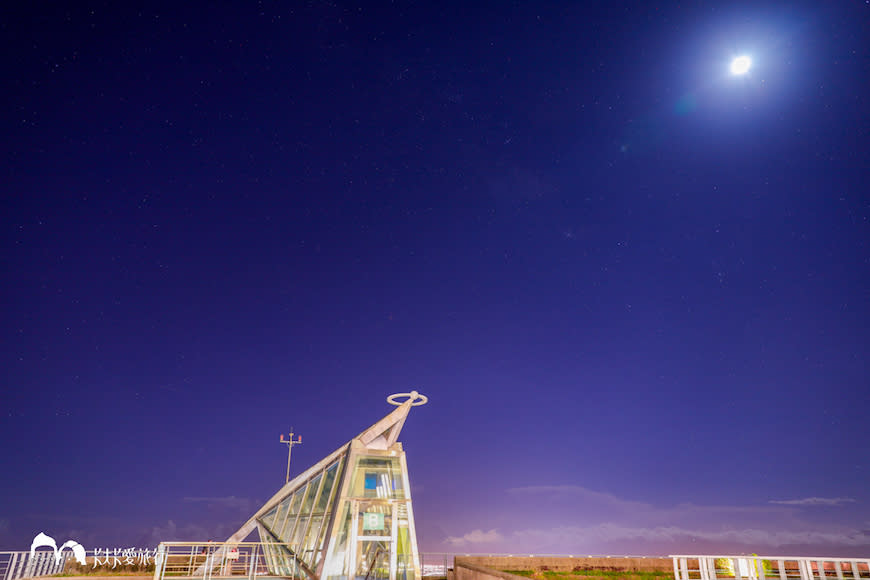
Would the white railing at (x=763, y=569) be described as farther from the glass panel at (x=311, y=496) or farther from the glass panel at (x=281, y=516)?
the glass panel at (x=281, y=516)

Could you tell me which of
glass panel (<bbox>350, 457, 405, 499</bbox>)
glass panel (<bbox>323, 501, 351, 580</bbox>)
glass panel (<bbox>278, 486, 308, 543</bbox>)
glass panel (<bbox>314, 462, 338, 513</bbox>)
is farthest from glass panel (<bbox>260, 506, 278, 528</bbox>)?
glass panel (<bbox>323, 501, 351, 580</bbox>)

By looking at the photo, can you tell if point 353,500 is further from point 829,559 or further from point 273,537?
point 829,559

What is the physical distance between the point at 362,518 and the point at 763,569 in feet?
48.1

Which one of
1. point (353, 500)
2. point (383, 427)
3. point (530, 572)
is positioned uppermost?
point (383, 427)

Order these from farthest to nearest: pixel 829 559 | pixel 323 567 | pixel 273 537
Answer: pixel 273 537, pixel 323 567, pixel 829 559

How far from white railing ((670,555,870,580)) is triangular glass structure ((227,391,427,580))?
9.60 meters

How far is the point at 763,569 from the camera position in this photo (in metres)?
20.8

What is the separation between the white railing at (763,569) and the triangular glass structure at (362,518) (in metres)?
9.60

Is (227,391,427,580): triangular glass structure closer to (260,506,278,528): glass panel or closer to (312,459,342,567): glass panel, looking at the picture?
(312,459,342,567): glass panel

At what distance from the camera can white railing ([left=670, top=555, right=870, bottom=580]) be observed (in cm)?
1648

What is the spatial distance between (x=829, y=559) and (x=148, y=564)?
27611mm

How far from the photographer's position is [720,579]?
849 inches

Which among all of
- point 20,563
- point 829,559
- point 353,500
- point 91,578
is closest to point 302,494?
point 353,500

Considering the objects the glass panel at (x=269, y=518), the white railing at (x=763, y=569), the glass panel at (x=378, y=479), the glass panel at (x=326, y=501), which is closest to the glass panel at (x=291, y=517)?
the glass panel at (x=326, y=501)
